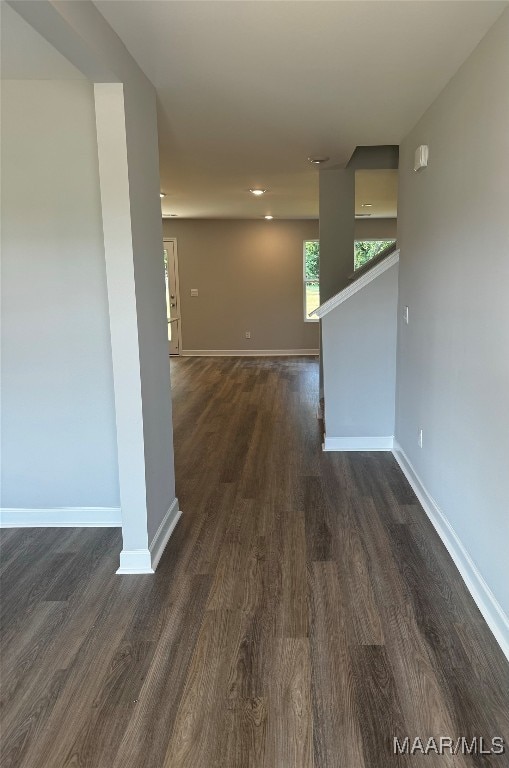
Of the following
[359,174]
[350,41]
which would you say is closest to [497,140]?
[350,41]

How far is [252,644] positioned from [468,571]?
1.01 metres

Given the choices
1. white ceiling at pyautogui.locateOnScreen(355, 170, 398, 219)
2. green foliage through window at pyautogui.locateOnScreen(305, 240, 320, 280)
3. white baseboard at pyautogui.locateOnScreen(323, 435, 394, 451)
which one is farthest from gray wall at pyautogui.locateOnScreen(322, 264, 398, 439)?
green foliage through window at pyautogui.locateOnScreen(305, 240, 320, 280)

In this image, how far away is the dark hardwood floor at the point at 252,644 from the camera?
1.49m

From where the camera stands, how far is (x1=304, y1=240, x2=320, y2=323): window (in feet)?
29.1

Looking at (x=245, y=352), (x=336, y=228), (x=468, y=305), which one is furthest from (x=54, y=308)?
(x=245, y=352)

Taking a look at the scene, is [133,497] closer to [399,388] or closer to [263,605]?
[263,605]

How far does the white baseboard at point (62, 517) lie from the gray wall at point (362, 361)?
187 centimetres

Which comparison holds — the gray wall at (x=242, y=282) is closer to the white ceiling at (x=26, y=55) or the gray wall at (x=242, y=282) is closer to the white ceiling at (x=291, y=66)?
the white ceiling at (x=291, y=66)

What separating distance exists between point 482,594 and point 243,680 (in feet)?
3.37

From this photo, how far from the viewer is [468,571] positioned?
2.20 metres

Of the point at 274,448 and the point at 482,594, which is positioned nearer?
the point at 482,594

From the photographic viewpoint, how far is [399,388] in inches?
148

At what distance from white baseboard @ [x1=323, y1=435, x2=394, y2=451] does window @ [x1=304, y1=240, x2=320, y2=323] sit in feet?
16.9

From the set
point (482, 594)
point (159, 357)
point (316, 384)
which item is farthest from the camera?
point (316, 384)
